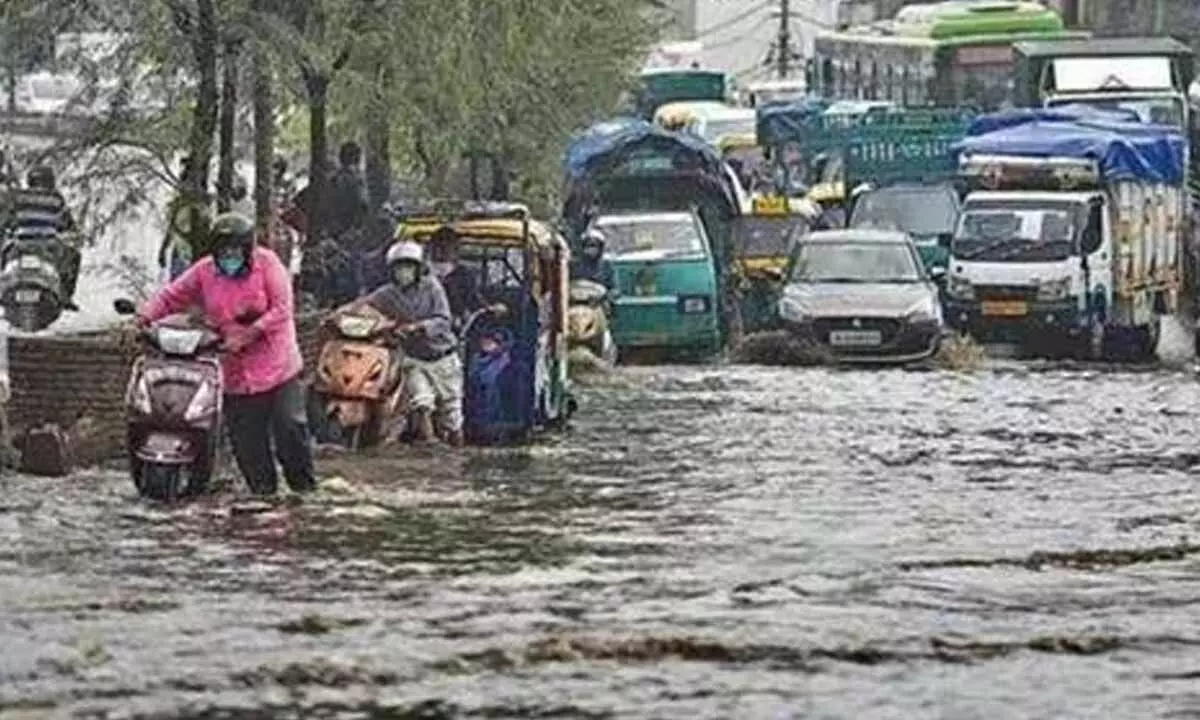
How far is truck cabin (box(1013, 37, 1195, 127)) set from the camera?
4953cm

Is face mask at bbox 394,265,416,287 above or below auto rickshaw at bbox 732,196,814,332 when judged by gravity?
above

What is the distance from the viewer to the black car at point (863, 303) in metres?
36.3

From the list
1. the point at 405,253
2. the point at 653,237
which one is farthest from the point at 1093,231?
the point at 405,253

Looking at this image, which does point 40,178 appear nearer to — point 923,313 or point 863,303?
point 863,303

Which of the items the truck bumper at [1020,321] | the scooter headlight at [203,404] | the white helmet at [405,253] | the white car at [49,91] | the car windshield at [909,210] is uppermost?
the white car at [49,91]

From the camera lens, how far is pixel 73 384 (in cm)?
1950

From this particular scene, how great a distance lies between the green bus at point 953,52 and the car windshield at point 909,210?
9417mm

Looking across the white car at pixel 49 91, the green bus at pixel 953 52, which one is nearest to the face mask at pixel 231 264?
the white car at pixel 49 91

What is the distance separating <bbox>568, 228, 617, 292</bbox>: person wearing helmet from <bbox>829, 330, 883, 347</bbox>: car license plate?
8.24 feet

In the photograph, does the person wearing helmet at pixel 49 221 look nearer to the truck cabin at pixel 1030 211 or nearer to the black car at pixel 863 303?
the black car at pixel 863 303

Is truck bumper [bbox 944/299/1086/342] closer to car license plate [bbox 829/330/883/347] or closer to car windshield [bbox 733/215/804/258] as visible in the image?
car windshield [bbox 733/215/804/258]

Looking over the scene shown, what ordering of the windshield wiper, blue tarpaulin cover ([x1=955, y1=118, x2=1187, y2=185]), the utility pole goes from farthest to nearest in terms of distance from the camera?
the utility pole < blue tarpaulin cover ([x1=955, y1=118, x2=1187, y2=185]) < the windshield wiper

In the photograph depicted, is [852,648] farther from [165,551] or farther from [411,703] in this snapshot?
[165,551]

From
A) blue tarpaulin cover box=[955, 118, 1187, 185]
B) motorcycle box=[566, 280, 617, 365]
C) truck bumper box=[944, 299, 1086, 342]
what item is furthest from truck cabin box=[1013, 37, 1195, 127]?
motorcycle box=[566, 280, 617, 365]
